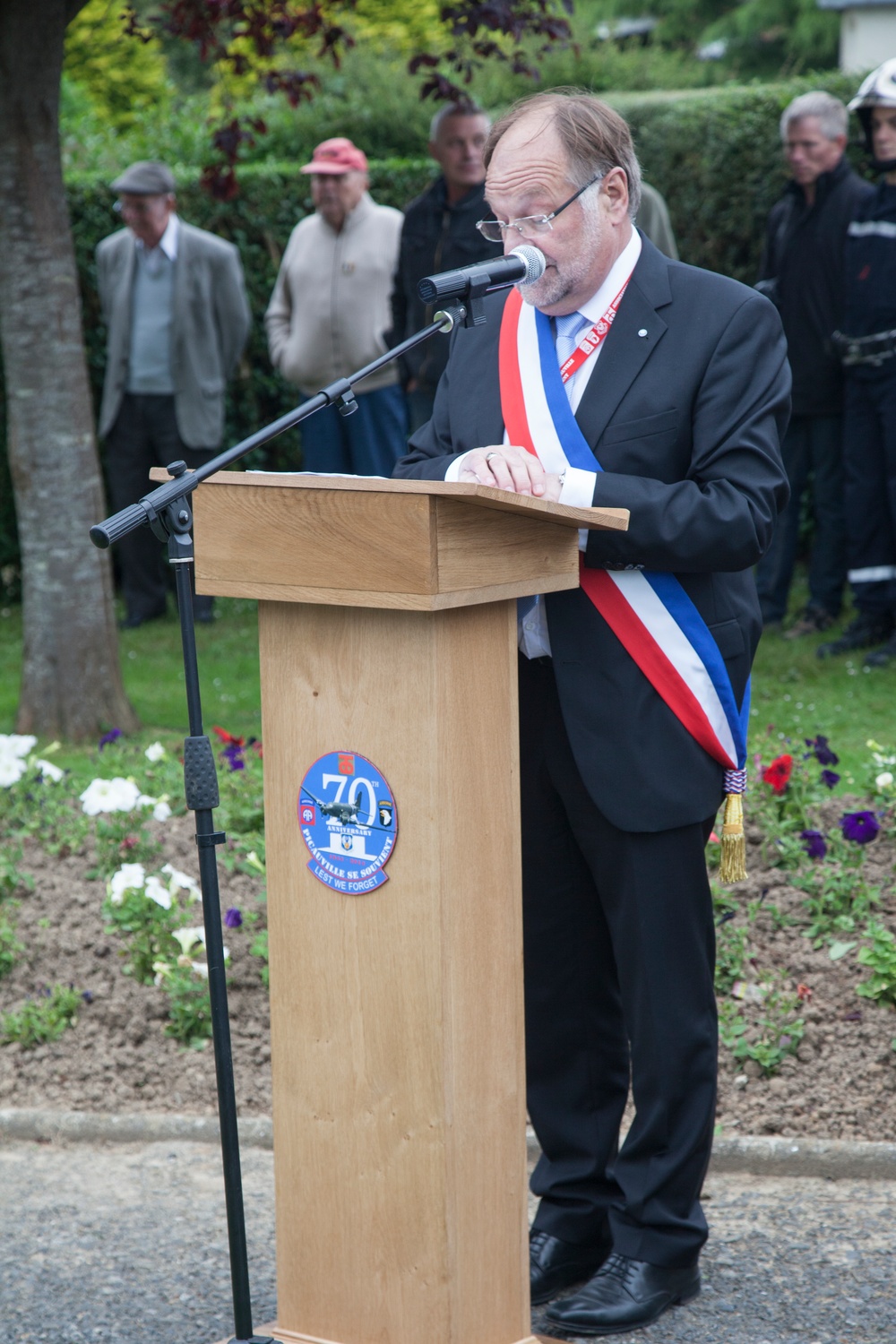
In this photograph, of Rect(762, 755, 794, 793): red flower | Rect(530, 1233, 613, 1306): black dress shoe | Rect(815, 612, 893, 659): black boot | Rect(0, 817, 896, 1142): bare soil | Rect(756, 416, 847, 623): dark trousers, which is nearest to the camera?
Rect(530, 1233, 613, 1306): black dress shoe

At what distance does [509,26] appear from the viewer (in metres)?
6.31

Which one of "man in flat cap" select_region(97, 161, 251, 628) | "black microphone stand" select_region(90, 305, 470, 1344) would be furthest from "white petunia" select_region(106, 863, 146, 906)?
"man in flat cap" select_region(97, 161, 251, 628)

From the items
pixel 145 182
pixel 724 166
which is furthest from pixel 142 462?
pixel 724 166

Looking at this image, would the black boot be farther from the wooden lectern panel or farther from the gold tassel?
the wooden lectern panel

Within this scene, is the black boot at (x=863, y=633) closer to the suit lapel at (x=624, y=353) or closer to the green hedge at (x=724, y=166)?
the green hedge at (x=724, y=166)

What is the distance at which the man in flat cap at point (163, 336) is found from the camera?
919 cm

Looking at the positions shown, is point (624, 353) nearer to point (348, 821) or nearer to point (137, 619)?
point (348, 821)

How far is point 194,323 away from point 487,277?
6.94 m

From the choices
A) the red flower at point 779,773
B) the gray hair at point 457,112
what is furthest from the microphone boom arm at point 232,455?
the gray hair at point 457,112

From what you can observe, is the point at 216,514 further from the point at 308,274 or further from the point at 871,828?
the point at 308,274

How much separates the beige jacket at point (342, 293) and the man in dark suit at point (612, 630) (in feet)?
18.0

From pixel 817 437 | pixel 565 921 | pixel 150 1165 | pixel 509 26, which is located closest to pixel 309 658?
pixel 565 921

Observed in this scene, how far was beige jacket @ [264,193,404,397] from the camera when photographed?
855 cm

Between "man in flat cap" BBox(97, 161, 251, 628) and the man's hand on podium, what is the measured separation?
6.72 metres
